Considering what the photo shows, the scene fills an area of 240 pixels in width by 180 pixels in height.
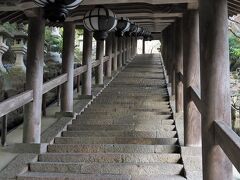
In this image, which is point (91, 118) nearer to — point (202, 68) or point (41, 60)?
point (41, 60)

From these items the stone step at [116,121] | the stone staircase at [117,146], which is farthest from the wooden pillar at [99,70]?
the stone step at [116,121]

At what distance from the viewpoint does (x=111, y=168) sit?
17.6 ft

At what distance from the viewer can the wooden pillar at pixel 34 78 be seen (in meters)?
6.29

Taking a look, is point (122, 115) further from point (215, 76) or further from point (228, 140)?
point (228, 140)

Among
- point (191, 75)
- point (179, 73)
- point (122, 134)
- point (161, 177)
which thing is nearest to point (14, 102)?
point (122, 134)

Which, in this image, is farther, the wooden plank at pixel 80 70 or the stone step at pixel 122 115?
the wooden plank at pixel 80 70

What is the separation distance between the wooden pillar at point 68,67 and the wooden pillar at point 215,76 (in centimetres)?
497

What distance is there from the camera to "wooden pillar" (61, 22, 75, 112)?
27.3 ft

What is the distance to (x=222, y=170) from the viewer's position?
3602 mm

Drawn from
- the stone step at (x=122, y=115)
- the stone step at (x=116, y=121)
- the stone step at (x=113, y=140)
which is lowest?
the stone step at (x=113, y=140)

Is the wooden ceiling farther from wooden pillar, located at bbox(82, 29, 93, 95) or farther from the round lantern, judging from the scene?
wooden pillar, located at bbox(82, 29, 93, 95)

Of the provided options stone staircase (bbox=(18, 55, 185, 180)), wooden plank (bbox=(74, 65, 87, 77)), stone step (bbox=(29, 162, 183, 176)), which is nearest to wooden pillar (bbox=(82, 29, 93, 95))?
wooden plank (bbox=(74, 65, 87, 77))

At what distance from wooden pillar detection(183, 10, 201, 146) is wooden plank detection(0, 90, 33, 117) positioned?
2.82m

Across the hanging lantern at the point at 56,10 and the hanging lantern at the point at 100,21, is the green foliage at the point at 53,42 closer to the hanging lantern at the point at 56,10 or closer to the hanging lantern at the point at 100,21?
the hanging lantern at the point at 100,21
